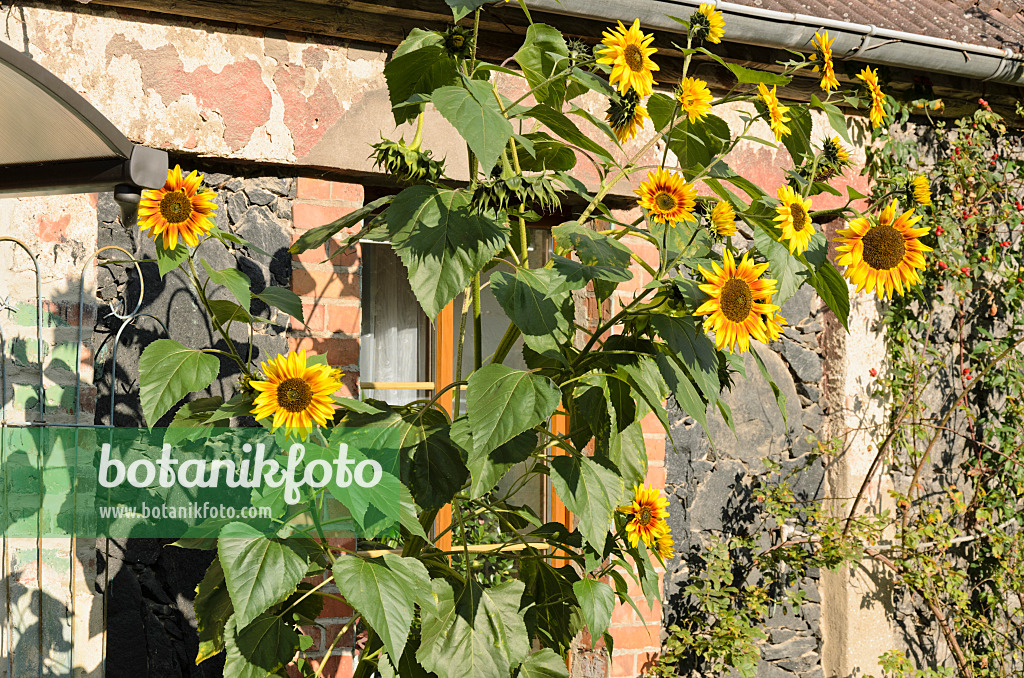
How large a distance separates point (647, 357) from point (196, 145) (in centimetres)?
151

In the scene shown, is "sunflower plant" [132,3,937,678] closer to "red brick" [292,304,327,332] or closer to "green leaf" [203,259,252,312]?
"green leaf" [203,259,252,312]

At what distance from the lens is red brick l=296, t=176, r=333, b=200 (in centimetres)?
260

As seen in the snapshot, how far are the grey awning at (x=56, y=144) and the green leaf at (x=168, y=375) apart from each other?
1.17ft

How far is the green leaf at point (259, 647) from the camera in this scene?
168 cm

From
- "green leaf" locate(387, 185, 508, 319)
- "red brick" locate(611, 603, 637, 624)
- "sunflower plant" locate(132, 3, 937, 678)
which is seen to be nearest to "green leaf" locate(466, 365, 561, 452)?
"sunflower plant" locate(132, 3, 937, 678)

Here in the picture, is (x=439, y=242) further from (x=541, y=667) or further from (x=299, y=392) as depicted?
(x=541, y=667)

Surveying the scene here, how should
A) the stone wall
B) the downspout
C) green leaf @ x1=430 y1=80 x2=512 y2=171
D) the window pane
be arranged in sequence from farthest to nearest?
1. the stone wall
2. the window pane
3. the downspout
4. green leaf @ x1=430 y1=80 x2=512 y2=171

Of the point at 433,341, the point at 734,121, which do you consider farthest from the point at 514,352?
the point at 734,121

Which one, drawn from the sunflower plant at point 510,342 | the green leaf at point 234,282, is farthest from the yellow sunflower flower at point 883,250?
the green leaf at point 234,282

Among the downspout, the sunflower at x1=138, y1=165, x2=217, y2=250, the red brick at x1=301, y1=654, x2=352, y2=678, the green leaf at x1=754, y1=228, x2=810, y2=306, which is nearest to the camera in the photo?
the green leaf at x1=754, y1=228, x2=810, y2=306

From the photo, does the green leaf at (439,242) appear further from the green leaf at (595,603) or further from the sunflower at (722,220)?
the green leaf at (595,603)

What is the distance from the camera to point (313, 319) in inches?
102

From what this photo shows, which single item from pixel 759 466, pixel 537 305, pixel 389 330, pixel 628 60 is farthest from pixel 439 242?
pixel 759 466

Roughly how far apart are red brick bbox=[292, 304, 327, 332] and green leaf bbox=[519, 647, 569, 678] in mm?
1177
